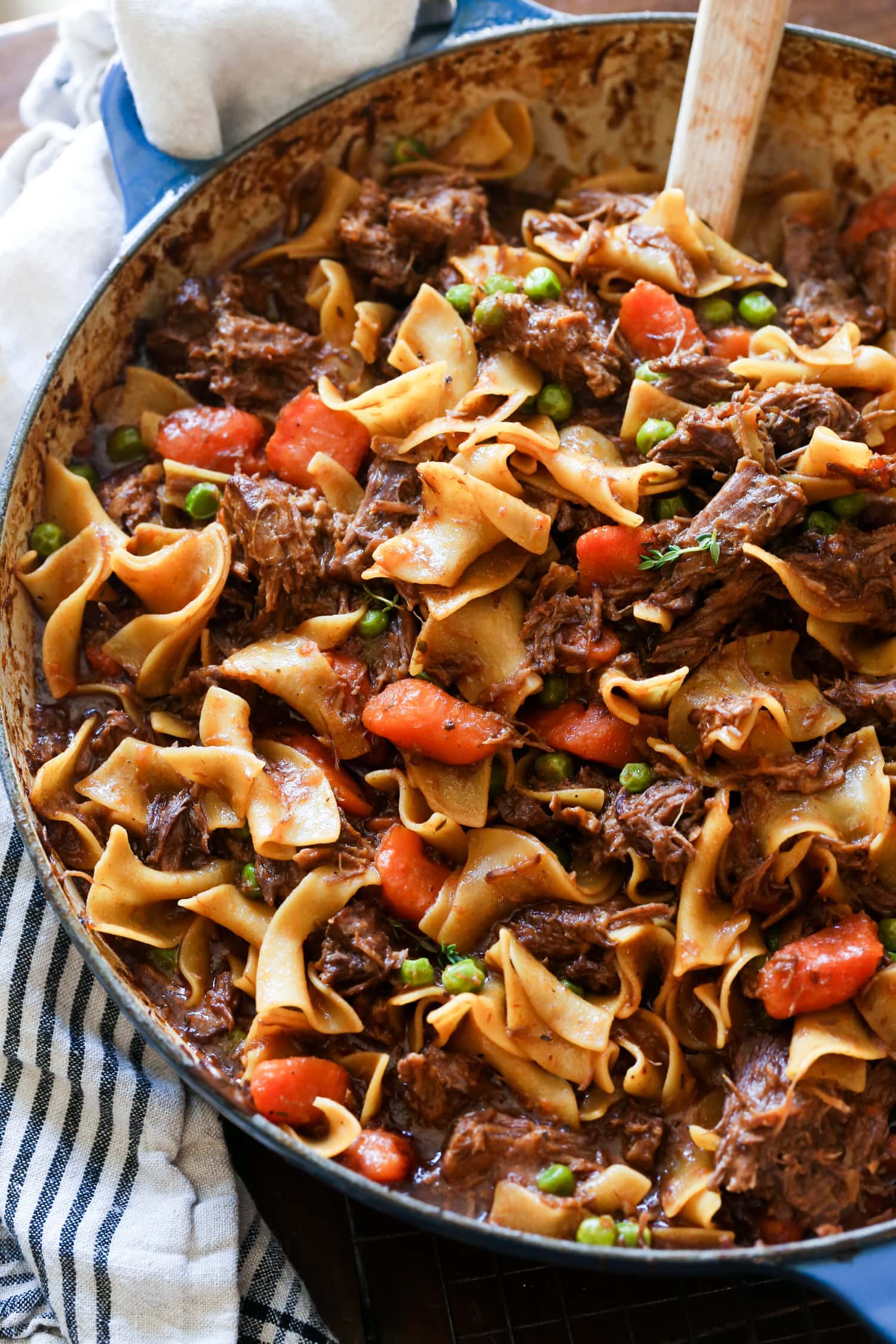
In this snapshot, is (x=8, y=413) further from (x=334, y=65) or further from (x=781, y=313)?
(x=781, y=313)

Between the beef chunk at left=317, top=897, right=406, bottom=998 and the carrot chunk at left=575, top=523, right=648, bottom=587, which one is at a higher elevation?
the carrot chunk at left=575, top=523, right=648, bottom=587

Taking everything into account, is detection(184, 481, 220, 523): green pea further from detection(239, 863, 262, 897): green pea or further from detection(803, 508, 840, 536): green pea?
detection(803, 508, 840, 536): green pea

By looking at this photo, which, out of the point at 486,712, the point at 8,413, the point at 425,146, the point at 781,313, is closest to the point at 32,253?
the point at 8,413

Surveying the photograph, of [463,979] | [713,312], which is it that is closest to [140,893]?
[463,979]

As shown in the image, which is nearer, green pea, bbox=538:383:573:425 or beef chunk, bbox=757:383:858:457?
beef chunk, bbox=757:383:858:457

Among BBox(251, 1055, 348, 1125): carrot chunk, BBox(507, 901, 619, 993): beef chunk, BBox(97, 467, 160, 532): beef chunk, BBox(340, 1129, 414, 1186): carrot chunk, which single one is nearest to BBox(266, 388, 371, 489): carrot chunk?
BBox(97, 467, 160, 532): beef chunk

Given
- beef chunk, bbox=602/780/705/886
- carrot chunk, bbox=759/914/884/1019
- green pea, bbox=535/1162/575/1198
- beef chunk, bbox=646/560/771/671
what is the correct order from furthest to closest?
beef chunk, bbox=646/560/771/671 < beef chunk, bbox=602/780/705/886 < carrot chunk, bbox=759/914/884/1019 < green pea, bbox=535/1162/575/1198

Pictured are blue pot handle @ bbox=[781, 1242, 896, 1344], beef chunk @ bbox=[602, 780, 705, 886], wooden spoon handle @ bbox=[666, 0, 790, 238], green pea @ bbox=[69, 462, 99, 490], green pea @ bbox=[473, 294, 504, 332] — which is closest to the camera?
blue pot handle @ bbox=[781, 1242, 896, 1344]

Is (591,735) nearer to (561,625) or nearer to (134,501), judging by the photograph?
(561,625)
